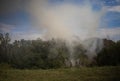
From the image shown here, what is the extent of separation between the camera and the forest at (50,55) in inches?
209

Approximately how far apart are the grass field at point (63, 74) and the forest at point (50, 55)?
110 mm

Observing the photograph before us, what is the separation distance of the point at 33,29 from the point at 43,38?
0.28m

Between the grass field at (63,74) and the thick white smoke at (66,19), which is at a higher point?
the thick white smoke at (66,19)

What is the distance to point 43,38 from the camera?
17.7 feet

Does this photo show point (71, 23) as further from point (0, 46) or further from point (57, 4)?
point (0, 46)

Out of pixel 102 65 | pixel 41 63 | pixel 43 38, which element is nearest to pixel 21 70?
pixel 41 63

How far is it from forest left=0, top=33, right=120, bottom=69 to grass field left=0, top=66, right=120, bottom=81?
0.36 ft

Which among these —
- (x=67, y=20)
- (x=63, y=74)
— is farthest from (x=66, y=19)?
(x=63, y=74)

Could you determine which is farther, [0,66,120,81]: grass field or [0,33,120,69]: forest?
[0,33,120,69]: forest

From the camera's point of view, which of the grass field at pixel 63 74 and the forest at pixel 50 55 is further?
the forest at pixel 50 55

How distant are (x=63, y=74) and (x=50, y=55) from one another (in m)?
0.47

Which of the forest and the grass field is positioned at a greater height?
the forest

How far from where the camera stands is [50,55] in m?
5.35

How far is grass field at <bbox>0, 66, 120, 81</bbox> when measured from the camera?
5160 mm
